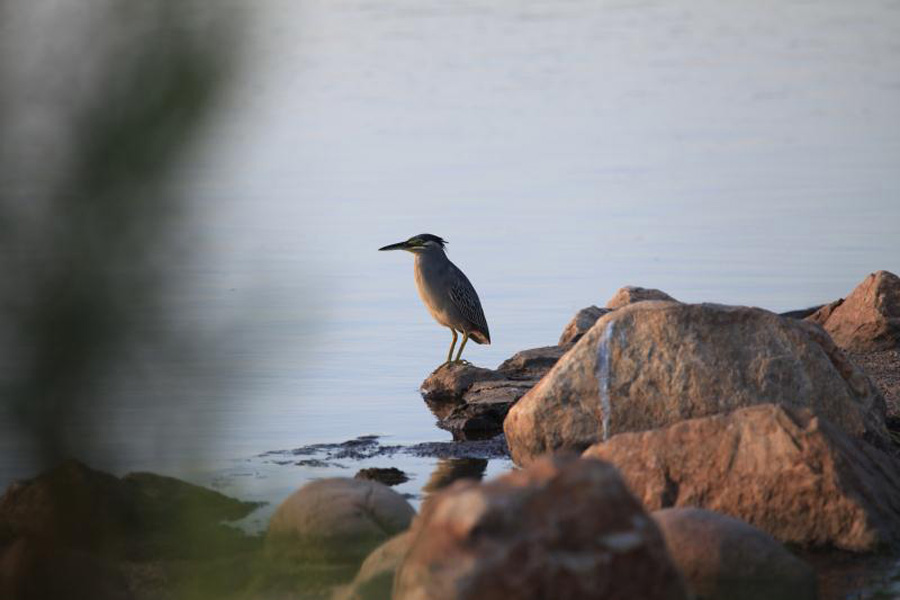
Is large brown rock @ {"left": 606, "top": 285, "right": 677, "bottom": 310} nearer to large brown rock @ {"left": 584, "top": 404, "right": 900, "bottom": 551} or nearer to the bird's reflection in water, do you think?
the bird's reflection in water

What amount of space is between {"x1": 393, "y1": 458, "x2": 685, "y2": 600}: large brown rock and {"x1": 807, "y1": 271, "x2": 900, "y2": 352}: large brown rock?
25.1 ft

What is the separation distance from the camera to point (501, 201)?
60.4 feet

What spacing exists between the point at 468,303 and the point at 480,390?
72.8 inches

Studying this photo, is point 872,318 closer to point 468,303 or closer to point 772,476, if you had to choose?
point 468,303

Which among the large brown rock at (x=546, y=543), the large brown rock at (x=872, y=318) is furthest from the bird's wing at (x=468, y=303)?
the large brown rock at (x=546, y=543)

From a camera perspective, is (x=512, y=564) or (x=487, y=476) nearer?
(x=512, y=564)

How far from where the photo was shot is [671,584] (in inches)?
171

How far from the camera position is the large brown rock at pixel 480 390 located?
10.2 m

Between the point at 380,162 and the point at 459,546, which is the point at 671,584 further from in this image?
the point at 380,162

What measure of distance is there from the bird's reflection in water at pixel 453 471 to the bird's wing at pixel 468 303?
3.50m

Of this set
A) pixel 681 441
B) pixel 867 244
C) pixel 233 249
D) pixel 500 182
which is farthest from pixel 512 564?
pixel 500 182

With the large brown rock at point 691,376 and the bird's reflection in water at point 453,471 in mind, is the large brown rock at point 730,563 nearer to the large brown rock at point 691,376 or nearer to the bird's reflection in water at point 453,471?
the large brown rock at point 691,376

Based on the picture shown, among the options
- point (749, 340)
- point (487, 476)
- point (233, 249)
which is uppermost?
point (233, 249)

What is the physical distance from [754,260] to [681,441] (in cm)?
899
